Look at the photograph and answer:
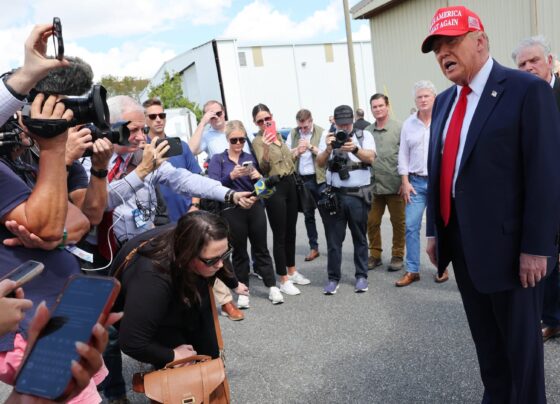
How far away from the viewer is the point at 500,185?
2.05 m

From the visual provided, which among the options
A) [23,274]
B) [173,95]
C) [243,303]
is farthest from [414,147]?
[173,95]

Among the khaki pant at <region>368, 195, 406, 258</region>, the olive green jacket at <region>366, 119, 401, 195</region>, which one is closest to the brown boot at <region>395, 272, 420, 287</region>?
the khaki pant at <region>368, 195, 406, 258</region>

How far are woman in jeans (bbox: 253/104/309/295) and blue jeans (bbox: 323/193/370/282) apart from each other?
17.5 inches

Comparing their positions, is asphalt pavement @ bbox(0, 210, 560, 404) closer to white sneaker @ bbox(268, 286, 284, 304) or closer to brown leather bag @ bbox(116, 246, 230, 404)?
white sneaker @ bbox(268, 286, 284, 304)

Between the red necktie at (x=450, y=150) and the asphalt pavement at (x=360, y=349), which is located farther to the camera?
the asphalt pavement at (x=360, y=349)

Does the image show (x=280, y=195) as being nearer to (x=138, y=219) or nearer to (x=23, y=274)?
(x=138, y=219)

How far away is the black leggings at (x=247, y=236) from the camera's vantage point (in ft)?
14.8

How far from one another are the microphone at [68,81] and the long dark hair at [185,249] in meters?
0.85

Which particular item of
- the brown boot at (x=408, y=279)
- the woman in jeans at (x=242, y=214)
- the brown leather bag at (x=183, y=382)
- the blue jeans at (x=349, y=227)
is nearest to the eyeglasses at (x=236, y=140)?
the woman in jeans at (x=242, y=214)

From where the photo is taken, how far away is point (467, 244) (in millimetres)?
2174

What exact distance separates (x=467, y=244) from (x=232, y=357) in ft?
6.99

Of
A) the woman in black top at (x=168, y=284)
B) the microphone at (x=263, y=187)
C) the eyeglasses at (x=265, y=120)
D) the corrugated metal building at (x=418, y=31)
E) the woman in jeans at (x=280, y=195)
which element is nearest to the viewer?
the woman in black top at (x=168, y=284)

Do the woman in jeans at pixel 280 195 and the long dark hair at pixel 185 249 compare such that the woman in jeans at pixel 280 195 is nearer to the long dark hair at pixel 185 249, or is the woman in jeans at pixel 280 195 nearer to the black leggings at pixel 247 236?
the black leggings at pixel 247 236

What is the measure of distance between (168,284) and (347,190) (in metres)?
2.45
